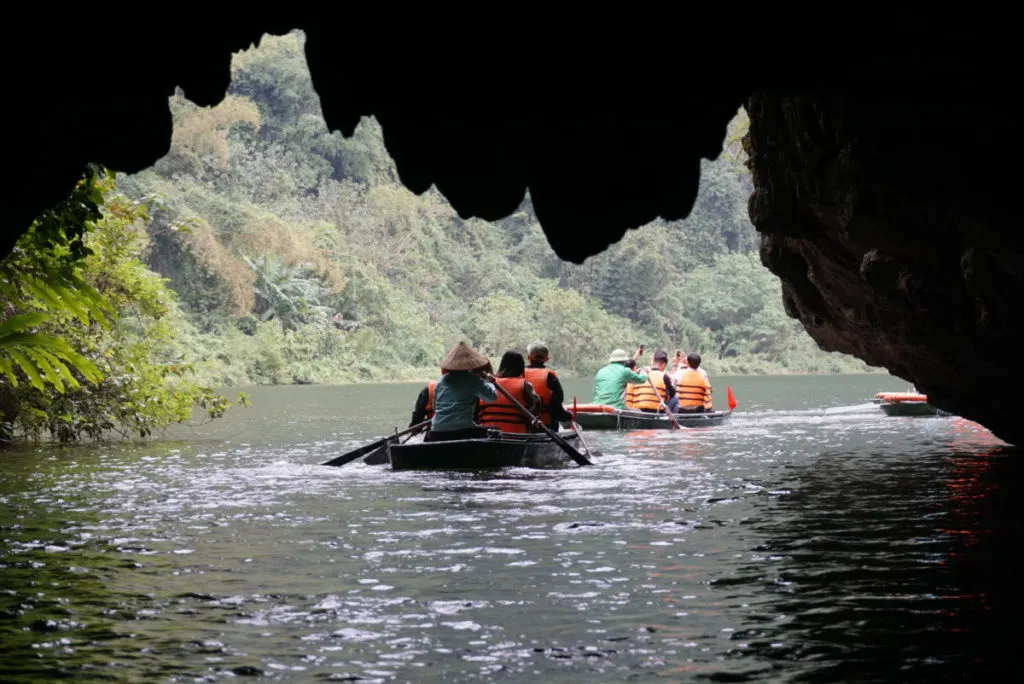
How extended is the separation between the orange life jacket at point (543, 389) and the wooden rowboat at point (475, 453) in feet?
2.38

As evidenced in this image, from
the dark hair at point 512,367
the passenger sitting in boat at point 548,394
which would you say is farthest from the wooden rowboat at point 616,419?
the dark hair at point 512,367

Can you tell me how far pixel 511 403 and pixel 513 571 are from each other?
725cm

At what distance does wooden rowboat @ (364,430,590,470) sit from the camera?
15336mm

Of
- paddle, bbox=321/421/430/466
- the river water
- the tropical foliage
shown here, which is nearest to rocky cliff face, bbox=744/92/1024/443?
the river water

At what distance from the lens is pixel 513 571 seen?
905cm

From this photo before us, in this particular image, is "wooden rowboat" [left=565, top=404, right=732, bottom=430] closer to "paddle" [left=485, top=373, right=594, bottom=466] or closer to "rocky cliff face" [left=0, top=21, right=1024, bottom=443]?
"paddle" [left=485, top=373, right=594, bottom=466]

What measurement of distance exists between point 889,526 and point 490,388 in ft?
19.6

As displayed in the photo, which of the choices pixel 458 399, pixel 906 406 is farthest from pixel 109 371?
pixel 906 406

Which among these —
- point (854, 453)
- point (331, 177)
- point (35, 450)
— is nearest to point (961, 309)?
point (854, 453)

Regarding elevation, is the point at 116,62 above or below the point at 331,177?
below

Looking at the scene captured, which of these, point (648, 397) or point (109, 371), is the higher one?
point (109, 371)

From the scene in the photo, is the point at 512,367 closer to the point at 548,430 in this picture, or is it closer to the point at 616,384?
the point at 548,430

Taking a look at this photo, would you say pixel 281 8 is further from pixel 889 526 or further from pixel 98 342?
pixel 98 342

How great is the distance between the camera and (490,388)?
630 inches
